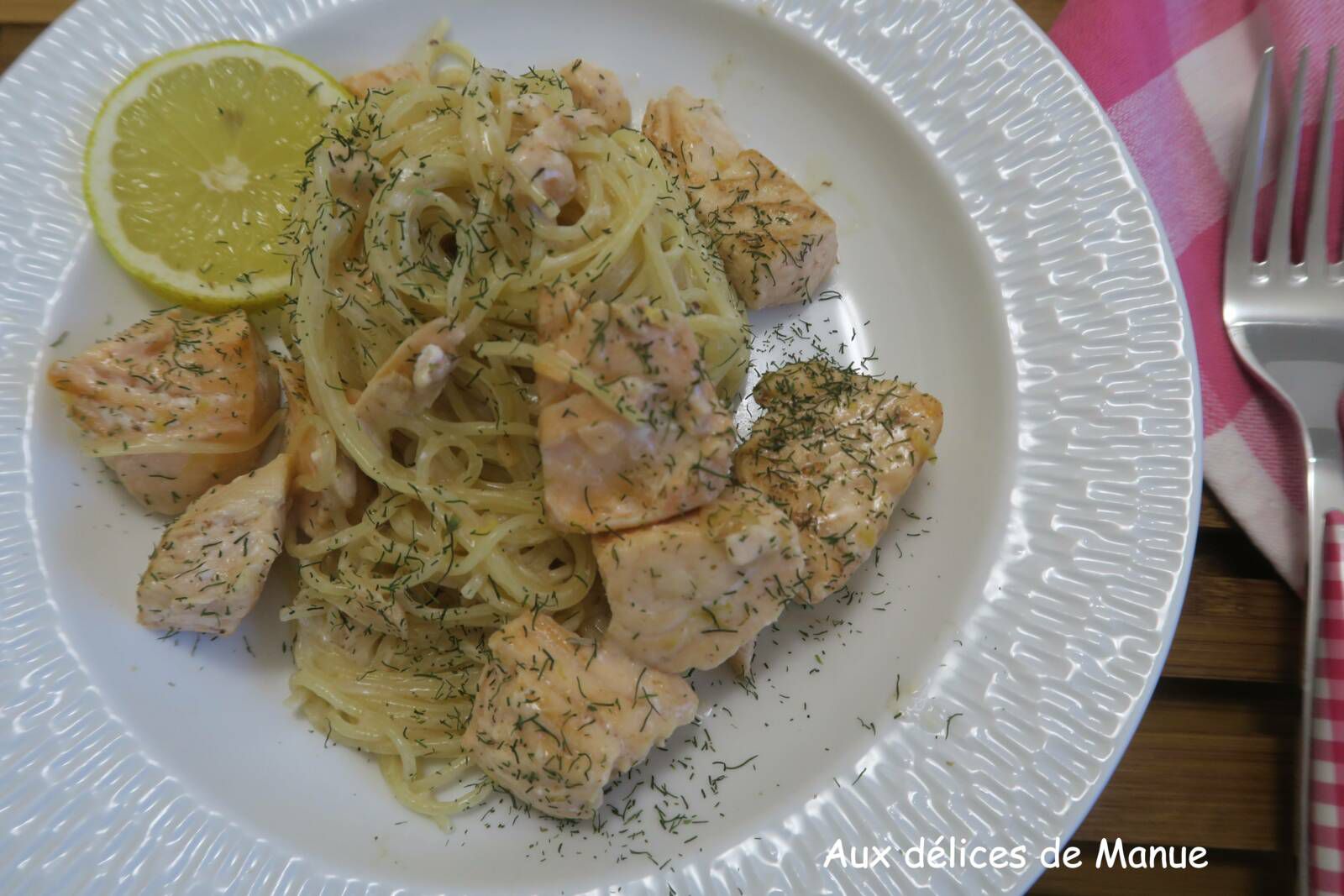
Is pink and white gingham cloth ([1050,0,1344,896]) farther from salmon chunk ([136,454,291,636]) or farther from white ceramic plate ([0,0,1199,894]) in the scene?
salmon chunk ([136,454,291,636])

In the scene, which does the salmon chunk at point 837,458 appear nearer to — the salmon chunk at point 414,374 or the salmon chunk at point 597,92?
the salmon chunk at point 414,374

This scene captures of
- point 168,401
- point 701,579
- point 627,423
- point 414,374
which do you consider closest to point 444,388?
point 414,374

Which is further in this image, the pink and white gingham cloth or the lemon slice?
the pink and white gingham cloth

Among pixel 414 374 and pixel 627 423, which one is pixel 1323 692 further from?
pixel 414 374

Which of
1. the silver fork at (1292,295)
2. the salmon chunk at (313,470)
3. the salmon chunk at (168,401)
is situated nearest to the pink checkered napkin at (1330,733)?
the silver fork at (1292,295)

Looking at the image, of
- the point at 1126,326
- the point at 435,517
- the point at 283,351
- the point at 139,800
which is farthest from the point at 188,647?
the point at 1126,326

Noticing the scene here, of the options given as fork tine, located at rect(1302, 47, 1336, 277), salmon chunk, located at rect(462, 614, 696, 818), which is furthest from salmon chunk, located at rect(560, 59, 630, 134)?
fork tine, located at rect(1302, 47, 1336, 277)
